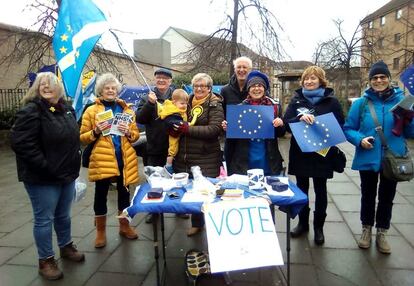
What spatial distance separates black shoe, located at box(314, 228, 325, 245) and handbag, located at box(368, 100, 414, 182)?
0.91 meters

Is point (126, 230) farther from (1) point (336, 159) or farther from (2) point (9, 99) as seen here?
(2) point (9, 99)

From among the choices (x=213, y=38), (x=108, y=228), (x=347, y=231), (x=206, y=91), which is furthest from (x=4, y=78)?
(x=347, y=231)

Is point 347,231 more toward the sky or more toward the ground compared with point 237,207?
more toward the ground

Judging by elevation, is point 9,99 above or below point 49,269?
above

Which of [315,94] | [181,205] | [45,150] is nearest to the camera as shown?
[181,205]

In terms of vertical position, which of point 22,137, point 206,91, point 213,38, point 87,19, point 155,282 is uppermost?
point 213,38

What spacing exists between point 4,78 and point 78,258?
41.8 feet

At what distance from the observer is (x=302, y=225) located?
13.8 feet

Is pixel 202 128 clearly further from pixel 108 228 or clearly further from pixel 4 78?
pixel 4 78

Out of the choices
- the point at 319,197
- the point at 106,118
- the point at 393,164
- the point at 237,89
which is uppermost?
the point at 237,89

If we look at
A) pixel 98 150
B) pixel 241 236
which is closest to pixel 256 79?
pixel 241 236

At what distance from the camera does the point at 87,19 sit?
3.62 metres

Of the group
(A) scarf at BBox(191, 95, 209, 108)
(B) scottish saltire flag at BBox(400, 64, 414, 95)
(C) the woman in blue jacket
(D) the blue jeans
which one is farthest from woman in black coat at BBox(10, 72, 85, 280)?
(B) scottish saltire flag at BBox(400, 64, 414, 95)

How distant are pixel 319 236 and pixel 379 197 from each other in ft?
2.38
